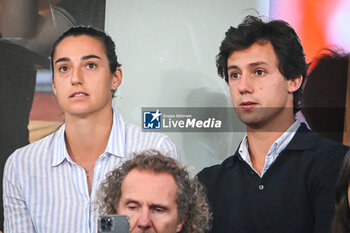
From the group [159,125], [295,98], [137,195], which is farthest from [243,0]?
[137,195]

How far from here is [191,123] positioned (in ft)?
9.31

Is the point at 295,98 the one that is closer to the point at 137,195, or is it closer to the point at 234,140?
the point at 234,140

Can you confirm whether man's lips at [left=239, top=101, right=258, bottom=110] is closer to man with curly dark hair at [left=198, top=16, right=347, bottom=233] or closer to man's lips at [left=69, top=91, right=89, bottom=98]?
man with curly dark hair at [left=198, top=16, right=347, bottom=233]

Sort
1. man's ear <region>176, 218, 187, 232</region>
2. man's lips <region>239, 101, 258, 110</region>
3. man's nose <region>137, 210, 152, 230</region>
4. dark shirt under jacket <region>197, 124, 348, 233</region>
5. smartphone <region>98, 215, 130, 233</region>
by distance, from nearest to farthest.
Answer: smartphone <region>98, 215, 130, 233</region> < man's nose <region>137, 210, 152, 230</region> < man's ear <region>176, 218, 187, 232</region> < dark shirt under jacket <region>197, 124, 348, 233</region> < man's lips <region>239, 101, 258, 110</region>

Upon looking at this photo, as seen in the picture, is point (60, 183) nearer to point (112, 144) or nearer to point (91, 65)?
point (112, 144)

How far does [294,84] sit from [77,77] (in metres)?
1.00

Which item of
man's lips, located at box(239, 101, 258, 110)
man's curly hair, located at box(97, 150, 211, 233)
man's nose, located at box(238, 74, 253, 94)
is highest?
man's nose, located at box(238, 74, 253, 94)

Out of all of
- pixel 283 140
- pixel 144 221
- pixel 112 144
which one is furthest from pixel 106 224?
pixel 283 140

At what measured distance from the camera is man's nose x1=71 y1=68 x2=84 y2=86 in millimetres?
2754

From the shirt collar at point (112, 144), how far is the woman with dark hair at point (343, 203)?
1.01 meters

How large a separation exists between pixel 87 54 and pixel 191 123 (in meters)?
0.58

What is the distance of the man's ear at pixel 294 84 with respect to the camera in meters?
2.74

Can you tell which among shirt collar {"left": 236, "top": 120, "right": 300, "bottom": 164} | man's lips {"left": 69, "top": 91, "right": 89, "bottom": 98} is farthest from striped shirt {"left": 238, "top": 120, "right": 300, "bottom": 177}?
man's lips {"left": 69, "top": 91, "right": 89, "bottom": 98}

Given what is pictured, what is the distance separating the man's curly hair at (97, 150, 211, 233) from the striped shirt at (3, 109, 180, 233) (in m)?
0.18
